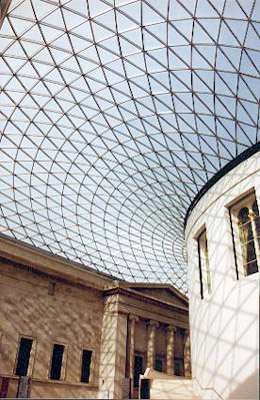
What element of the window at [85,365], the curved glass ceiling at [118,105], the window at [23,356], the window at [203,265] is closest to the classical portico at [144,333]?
the window at [85,365]

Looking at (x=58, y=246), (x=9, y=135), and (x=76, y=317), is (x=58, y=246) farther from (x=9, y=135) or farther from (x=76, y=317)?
(x=9, y=135)

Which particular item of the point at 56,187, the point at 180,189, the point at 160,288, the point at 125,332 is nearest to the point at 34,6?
the point at 56,187

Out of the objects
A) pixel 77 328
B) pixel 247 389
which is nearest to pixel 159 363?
pixel 77 328

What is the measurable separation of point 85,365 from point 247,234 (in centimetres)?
2616

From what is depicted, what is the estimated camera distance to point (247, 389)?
58.8 ft

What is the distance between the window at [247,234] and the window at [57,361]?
2322 cm

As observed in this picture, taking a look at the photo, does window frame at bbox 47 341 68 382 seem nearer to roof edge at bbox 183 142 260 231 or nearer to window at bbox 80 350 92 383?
window at bbox 80 350 92 383

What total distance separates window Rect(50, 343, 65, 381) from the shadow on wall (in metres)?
21.8

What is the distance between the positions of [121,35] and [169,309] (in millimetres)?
35941

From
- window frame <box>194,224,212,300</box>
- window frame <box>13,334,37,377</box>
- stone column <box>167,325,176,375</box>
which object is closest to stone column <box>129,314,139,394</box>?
stone column <box>167,325,176,375</box>

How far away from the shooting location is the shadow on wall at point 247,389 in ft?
57.0

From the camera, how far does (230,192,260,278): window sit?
2078 cm

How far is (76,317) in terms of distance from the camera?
1542 inches

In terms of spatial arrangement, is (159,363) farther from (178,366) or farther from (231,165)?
(231,165)
